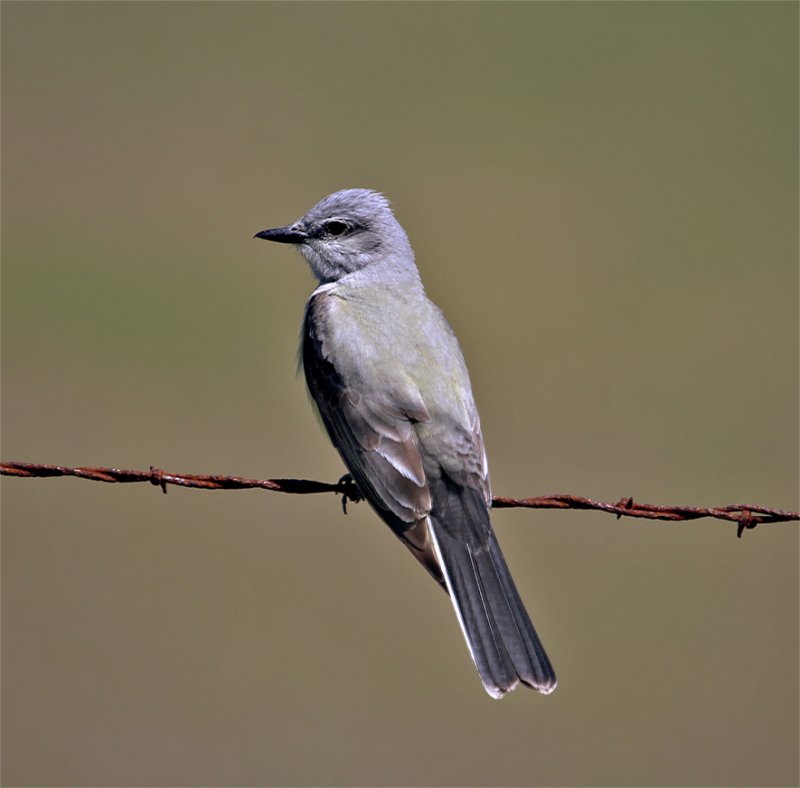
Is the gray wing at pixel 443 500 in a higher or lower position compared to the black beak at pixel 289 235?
lower

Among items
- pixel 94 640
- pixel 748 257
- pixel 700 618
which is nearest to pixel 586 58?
pixel 748 257

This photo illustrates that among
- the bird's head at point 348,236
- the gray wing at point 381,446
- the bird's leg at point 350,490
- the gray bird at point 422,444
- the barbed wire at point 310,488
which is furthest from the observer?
the bird's head at point 348,236

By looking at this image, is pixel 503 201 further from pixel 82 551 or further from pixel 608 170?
pixel 82 551

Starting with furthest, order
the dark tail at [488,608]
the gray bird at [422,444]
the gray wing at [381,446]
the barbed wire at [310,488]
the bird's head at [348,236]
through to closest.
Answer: the bird's head at [348,236], the gray wing at [381,446], the gray bird at [422,444], the dark tail at [488,608], the barbed wire at [310,488]

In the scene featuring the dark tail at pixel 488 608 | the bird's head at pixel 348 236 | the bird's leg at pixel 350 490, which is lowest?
the dark tail at pixel 488 608

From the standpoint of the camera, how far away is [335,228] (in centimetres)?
719

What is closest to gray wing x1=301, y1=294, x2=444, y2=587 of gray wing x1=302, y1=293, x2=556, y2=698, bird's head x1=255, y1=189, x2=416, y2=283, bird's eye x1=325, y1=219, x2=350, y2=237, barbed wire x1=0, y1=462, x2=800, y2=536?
gray wing x1=302, y1=293, x2=556, y2=698

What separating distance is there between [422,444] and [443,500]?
0.28m

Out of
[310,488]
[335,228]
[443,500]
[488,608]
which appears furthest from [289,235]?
[488,608]

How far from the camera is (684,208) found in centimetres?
1769

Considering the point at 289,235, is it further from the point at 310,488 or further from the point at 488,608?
the point at 488,608

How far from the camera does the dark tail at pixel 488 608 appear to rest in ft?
17.3

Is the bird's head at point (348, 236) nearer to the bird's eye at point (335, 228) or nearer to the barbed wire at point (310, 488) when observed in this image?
the bird's eye at point (335, 228)

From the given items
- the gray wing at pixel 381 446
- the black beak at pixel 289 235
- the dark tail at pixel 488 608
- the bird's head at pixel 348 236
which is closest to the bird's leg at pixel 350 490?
the gray wing at pixel 381 446
